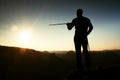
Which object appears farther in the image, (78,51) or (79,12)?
(78,51)

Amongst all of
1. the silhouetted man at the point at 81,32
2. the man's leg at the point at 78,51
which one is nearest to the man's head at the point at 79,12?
the silhouetted man at the point at 81,32

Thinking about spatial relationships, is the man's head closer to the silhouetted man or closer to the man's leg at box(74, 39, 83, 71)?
the silhouetted man

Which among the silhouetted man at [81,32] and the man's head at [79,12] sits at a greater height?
the man's head at [79,12]

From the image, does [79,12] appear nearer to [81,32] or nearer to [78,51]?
[81,32]

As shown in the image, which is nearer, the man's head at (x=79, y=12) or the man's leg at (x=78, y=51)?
the man's head at (x=79, y=12)

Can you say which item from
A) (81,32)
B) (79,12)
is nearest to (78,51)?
(81,32)

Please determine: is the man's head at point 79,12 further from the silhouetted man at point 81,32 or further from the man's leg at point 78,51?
the man's leg at point 78,51

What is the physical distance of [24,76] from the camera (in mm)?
70375

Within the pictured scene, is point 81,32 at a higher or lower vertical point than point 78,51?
higher

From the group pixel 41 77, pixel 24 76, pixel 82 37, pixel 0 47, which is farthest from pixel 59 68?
pixel 82 37

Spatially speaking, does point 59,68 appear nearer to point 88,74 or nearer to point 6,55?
point 6,55

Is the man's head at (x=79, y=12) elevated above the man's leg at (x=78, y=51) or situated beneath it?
elevated above

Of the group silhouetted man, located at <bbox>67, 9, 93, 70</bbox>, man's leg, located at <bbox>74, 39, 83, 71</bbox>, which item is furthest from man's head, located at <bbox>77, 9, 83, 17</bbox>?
man's leg, located at <bbox>74, 39, 83, 71</bbox>

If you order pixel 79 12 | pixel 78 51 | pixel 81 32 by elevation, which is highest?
pixel 79 12
